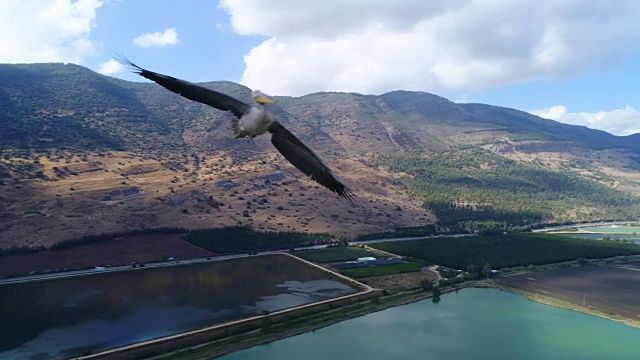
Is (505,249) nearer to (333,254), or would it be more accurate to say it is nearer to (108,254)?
(333,254)

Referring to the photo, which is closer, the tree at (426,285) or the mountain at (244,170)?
the tree at (426,285)

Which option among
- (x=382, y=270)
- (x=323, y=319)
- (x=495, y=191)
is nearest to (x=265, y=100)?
(x=323, y=319)

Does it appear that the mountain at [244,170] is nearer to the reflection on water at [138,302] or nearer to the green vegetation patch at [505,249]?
the green vegetation patch at [505,249]

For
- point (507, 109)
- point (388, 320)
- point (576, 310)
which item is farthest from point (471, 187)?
point (507, 109)

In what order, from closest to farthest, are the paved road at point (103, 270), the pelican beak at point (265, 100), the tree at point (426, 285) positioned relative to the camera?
the pelican beak at point (265, 100), the paved road at point (103, 270), the tree at point (426, 285)

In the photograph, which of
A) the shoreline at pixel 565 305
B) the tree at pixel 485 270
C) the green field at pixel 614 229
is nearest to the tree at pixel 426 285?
the shoreline at pixel 565 305

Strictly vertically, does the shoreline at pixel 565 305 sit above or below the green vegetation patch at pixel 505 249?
below

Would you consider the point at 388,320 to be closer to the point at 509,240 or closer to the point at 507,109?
the point at 509,240

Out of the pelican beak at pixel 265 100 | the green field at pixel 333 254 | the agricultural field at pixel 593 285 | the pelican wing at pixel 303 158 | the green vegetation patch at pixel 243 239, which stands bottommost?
the agricultural field at pixel 593 285
